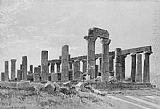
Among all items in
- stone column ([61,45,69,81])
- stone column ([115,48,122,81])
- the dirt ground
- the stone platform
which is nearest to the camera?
the dirt ground

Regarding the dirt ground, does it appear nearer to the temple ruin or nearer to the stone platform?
the stone platform

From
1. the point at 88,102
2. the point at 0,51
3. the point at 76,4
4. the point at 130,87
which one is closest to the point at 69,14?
the point at 76,4

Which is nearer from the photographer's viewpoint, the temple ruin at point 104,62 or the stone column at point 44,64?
the temple ruin at point 104,62

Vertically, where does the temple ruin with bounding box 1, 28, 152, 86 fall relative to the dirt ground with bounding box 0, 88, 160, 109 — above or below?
above

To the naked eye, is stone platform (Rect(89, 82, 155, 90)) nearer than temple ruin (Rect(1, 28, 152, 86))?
Yes

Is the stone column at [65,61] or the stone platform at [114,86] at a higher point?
the stone column at [65,61]

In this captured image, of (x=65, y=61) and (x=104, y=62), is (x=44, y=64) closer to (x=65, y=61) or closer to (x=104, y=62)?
(x=65, y=61)

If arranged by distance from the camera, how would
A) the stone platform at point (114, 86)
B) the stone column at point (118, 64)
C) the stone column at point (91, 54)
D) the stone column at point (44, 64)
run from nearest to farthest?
1. the stone platform at point (114, 86)
2. the stone column at point (91, 54)
3. the stone column at point (118, 64)
4. the stone column at point (44, 64)

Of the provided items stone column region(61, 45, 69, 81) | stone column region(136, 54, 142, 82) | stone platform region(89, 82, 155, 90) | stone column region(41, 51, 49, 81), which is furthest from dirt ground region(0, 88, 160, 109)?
stone column region(136, 54, 142, 82)

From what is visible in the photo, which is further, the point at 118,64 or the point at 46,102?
the point at 118,64

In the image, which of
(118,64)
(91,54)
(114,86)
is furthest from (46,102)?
(118,64)

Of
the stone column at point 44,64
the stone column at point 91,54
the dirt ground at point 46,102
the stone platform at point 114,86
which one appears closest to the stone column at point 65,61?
the stone column at point 44,64

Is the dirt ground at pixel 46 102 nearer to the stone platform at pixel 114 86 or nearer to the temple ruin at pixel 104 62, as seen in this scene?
the stone platform at pixel 114 86

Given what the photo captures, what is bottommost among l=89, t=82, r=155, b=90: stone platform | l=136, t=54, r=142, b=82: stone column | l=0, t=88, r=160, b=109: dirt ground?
l=0, t=88, r=160, b=109: dirt ground
